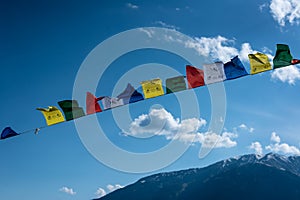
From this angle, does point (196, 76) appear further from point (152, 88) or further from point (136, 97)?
point (136, 97)

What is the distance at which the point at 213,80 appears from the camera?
76.0 ft

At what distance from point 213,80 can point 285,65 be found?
14.5 feet

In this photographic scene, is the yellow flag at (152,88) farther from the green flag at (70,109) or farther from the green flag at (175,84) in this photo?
the green flag at (70,109)

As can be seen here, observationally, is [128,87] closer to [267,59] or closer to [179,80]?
[179,80]

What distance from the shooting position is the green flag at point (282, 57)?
2233 centimetres

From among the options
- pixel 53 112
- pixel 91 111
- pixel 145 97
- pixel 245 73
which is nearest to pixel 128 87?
pixel 145 97

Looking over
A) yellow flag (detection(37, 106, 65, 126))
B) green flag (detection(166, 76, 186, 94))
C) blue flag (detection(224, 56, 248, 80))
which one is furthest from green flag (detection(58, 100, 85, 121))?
blue flag (detection(224, 56, 248, 80))

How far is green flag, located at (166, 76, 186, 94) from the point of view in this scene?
23.1 metres

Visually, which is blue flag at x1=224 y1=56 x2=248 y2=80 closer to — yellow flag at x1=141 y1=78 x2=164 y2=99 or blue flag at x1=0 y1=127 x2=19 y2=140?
yellow flag at x1=141 y1=78 x2=164 y2=99

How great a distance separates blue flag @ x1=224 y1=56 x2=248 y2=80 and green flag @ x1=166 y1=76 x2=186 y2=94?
2.83 m

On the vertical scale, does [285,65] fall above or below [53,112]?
below

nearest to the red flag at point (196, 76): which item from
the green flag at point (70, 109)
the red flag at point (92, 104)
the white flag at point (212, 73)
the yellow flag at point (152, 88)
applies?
the white flag at point (212, 73)

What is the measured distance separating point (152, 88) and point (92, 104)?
4270 millimetres

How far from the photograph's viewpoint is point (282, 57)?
2234 cm
